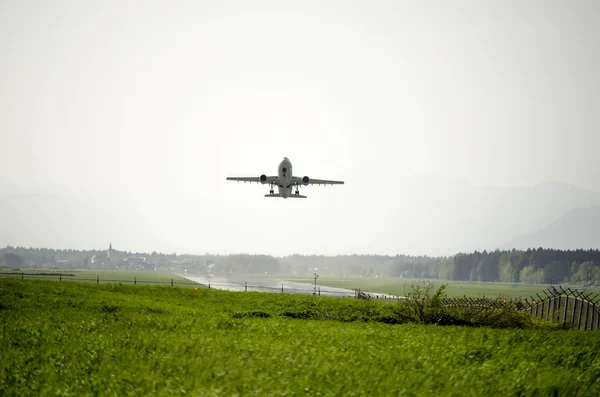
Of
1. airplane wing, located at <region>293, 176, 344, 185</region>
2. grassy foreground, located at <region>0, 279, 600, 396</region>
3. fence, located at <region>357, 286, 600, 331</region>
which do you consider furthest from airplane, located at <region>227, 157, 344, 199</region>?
grassy foreground, located at <region>0, 279, 600, 396</region>

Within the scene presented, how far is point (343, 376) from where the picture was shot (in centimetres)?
1477

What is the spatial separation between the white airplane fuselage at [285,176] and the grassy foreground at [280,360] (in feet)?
126

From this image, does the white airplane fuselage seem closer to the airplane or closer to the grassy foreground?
the airplane

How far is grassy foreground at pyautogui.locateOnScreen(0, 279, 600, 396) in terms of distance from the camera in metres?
14.1

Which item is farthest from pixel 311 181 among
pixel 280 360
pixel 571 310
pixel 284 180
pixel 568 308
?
pixel 280 360

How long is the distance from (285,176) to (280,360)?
49050 mm

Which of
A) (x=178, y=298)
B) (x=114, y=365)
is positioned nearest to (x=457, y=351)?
(x=114, y=365)

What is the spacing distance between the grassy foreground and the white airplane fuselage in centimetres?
3842

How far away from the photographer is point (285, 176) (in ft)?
214

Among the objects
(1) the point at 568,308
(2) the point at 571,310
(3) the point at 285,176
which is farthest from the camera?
(3) the point at 285,176

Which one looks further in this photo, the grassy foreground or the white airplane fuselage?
the white airplane fuselage

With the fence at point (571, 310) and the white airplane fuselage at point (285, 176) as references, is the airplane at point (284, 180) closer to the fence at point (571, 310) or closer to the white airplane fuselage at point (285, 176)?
the white airplane fuselage at point (285, 176)

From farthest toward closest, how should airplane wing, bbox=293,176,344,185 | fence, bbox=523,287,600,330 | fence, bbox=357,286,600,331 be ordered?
airplane wing, bbox=293,176,344,185
fence, bbox=523,287,600,330
fence, bbox=357,286,600,331

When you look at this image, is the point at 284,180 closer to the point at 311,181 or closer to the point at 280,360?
the point at 311,181
